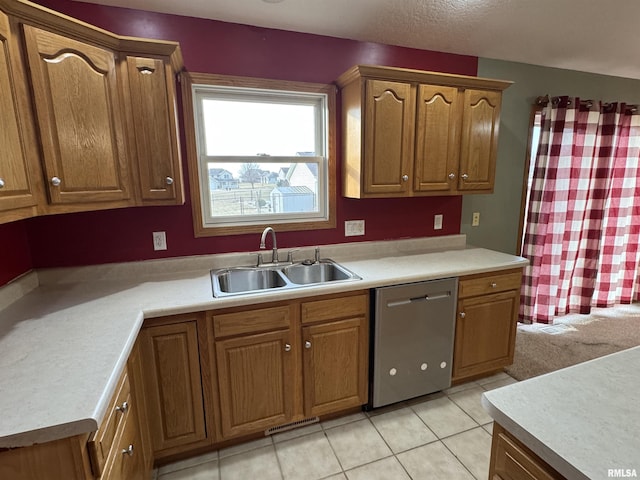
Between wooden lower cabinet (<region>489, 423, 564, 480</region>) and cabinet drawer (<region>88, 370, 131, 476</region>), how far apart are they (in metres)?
1.07

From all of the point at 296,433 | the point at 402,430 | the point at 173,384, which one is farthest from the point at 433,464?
A: the point at 173,384

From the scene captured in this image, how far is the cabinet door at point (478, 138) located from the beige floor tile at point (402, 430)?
5.17ft

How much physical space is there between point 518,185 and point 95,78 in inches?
125

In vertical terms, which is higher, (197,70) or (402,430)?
(197,70)

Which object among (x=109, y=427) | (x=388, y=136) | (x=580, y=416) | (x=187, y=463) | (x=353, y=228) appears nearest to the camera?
(x=580, y=416)

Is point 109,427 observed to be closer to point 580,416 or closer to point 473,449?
point 580,416

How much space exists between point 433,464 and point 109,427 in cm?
153

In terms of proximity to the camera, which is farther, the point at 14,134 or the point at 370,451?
the point at 370,451

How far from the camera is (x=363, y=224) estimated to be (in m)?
2.51

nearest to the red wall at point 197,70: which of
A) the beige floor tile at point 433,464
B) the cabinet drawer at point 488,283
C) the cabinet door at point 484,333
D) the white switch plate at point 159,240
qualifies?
the white switch plate at point 159,240

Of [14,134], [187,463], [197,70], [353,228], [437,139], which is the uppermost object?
[197,70]

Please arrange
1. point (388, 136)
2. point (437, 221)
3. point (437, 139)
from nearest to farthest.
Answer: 1. point (388, 136)
2. point (437, 139)
3. point (437, 221)

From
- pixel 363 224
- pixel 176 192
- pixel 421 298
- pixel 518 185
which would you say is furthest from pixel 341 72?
pixel 518 185

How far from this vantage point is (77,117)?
1414 millimetres
